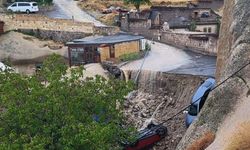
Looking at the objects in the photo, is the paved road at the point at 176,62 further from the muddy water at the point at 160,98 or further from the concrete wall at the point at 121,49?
the concrete wall at the point at 121,49

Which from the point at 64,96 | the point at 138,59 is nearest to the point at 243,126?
the point at 64,96

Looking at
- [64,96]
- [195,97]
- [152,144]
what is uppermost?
[64,96]

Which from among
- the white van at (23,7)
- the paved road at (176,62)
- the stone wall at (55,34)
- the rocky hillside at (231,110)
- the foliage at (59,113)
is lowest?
the stone wall at (55,34)

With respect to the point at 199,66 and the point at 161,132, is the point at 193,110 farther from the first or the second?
the point at 199,66

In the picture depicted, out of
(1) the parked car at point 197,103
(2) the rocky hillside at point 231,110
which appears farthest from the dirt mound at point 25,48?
(2) the rocky hillside at point 231,110

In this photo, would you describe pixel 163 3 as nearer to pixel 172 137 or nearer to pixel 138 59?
pixel 138 59

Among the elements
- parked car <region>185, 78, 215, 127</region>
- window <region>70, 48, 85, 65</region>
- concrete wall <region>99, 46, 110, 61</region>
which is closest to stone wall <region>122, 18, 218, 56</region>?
concrete wall <region>99, 46, 110, 61</region>
